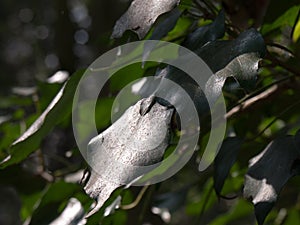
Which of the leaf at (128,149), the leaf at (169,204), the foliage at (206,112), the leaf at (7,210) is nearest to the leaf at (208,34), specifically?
the foliage at (206,112)

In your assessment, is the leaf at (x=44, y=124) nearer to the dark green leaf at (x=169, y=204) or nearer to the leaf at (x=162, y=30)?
the leaf at (x=162, y=30)

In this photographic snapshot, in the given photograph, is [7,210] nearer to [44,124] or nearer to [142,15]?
[44,124]

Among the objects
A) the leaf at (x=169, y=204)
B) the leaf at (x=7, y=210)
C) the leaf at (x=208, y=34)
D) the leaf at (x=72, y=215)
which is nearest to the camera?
the leaf at (x=208, y=34)

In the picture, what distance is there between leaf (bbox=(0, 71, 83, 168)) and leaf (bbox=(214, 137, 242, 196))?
18 centimetres

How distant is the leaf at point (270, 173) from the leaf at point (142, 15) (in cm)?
18

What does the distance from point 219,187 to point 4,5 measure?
3162 mm

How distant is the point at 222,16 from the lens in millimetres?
619

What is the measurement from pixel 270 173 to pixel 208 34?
146mm

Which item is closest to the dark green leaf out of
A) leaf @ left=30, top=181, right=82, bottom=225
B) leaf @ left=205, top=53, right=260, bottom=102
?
leaf @ left=30, top=181, right=82, bottom=225

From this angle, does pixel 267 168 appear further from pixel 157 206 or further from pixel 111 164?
pixel 157 206

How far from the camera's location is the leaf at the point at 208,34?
23.9 inches

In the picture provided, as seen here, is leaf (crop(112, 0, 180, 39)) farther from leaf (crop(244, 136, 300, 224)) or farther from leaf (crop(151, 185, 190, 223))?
leaf (crop(151, 185, 190, 223))

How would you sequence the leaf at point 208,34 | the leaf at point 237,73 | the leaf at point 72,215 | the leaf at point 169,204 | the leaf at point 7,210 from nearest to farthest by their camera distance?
the leaf at point 237,73, the leaf at point 208,34, the leaf at point 72,215, the leaf at point 169,204, the leaf at point 7,210

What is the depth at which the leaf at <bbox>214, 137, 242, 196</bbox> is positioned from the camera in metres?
0.68
